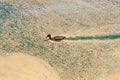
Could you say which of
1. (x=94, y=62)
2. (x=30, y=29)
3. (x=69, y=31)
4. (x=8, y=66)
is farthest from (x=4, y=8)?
(x=94, y=62)

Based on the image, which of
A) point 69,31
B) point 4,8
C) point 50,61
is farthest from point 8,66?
point 4,8

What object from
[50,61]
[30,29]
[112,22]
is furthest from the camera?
[112,22]

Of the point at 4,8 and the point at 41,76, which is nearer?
the point at 41,76

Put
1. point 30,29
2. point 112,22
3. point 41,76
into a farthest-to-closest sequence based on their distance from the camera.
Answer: point 112,22 → point 30,29 → point 41,76

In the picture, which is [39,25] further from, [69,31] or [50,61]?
[50,61]

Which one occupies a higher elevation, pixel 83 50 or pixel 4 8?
pixel 4 8

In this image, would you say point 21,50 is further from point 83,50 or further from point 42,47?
point 83,50
